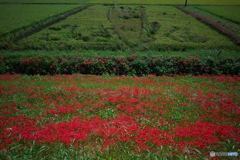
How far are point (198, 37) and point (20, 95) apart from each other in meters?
17.7

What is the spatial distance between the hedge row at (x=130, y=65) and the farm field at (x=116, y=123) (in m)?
3.90

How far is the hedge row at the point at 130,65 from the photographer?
452 inches

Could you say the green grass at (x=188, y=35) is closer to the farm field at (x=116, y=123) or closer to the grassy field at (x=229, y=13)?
the grassy field at (x=229, y=13)

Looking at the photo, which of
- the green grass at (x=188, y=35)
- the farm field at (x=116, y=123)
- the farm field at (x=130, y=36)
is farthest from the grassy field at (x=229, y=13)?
the farm field at (x=116, y=123)

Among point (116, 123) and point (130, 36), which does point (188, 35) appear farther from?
point (116, 123)

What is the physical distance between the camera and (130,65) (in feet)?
38.0

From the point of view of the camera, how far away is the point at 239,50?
15.5m

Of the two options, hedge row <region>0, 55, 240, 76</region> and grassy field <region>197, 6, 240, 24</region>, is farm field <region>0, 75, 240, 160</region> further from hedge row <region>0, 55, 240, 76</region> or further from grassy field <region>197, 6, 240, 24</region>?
grassy field <region>197, 6, 240, 24</region>

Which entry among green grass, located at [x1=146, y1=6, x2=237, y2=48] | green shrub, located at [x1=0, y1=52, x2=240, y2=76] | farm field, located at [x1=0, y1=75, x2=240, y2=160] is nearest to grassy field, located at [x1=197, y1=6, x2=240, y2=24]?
green grass, located at [x1=146, y1=6, x2=237, y2=48]

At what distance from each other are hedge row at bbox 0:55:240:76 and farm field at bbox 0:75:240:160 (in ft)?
12.8

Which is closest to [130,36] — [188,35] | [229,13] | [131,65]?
[188,35]

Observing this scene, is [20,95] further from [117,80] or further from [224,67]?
[224,67]

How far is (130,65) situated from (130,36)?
9.07 m

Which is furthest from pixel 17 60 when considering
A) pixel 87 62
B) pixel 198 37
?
pixel 198 37
